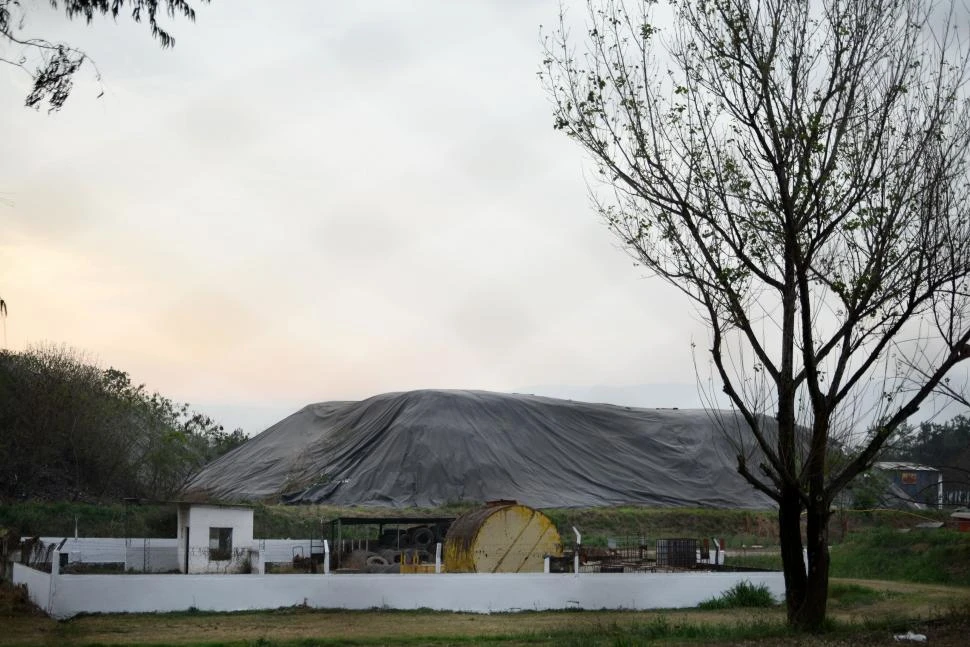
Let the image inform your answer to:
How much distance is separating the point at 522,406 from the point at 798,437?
39.1 meters

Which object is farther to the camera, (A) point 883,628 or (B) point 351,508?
(B) point 351,508

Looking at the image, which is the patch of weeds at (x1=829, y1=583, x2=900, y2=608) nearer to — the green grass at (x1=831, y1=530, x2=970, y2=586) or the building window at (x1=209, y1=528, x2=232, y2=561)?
the green grass at (x1=831, y1=530, x2=970, y2=586)

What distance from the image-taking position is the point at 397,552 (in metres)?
26.9

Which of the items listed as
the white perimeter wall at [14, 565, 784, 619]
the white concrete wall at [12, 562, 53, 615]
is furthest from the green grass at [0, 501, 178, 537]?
the white perimeter wall at [14, 565, 784, 619]

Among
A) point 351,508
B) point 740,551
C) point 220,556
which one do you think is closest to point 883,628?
point 220,556

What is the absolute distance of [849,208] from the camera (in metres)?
14.3

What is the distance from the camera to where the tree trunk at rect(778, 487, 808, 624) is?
14.6 meters

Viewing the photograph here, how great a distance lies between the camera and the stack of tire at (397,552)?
81.2 ft

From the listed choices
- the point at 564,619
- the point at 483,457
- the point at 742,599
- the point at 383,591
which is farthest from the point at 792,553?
the point at 483,457

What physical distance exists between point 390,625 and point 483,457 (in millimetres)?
30572

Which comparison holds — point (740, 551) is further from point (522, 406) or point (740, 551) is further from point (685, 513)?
point (522, 406)

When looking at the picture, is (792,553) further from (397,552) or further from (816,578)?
(397,552)

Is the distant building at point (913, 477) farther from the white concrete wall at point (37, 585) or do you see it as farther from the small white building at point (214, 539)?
the white concrete wall at point (37, 585)

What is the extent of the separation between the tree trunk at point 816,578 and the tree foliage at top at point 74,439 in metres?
33.8
